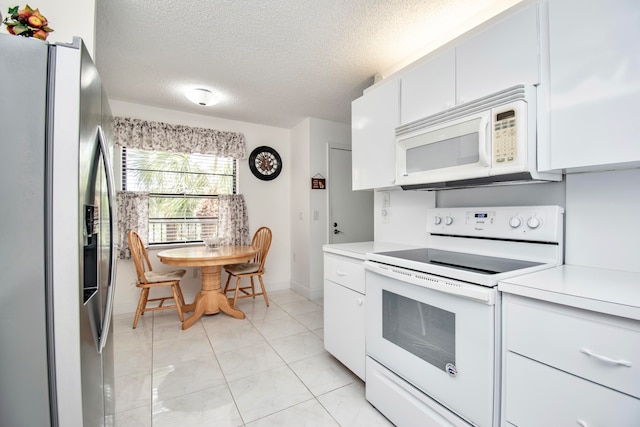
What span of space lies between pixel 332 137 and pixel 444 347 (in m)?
3.31

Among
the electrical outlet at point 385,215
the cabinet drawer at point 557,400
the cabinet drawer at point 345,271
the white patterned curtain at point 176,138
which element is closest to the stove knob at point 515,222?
the cabinet drawer at point 557,400

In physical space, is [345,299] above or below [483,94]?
below

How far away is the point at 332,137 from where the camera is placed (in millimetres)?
4098

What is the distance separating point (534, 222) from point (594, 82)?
62cm

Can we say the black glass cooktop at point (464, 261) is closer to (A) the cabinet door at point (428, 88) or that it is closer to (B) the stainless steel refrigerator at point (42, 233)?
(A) the cabinet door at point (428, 88)

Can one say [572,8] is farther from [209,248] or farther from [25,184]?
[209,248]

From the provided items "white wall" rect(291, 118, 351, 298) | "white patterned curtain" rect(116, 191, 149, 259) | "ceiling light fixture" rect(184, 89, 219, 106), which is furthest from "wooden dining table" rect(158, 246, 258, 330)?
"ceiling light fixture" rect(184, 89, 219, 106)

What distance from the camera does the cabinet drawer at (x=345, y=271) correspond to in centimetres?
186

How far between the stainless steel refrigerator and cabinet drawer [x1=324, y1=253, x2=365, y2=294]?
4.55 ft

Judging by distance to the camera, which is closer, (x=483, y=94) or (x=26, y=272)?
(x=26, y=272)

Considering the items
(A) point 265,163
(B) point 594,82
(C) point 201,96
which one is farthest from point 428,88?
(A) point 265,163

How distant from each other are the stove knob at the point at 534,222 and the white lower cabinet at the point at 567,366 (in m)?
0.53

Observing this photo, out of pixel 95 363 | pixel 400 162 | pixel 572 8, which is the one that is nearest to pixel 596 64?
pixel 572 8

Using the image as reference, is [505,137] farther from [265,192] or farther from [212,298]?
[265,192]
